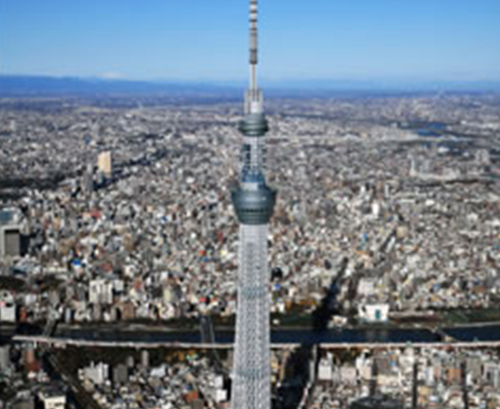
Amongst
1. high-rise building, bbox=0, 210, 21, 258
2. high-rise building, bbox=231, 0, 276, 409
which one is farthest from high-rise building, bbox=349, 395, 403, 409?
high-rise building, bbox=0, 210, 21, 258

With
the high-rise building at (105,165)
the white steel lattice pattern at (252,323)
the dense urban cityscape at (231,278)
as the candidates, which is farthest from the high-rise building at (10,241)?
the high-rise building at (105,165)

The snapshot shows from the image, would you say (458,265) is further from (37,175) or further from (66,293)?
(37,175)

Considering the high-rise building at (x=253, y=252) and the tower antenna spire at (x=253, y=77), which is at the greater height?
the tower antenna spire at (x=253, y=77)

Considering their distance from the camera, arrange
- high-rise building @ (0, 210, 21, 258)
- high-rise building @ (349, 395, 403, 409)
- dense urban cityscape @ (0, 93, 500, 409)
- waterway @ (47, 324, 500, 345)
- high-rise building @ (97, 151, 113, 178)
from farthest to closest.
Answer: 1. high-rise building @ (97, 151, 113, 178)
2. high-rise building @ (0, 210, 21, 258)
3. waterway @ (47, 324, 500, 345)
4. dense urban cityscape @ (0, 93, 500, 409)
5. high-rise building @ (349, 395, 403, 409)

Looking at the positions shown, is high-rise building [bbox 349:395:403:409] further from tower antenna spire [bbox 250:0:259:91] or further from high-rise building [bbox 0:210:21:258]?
high-rise building [bbox 0:210:21:258]

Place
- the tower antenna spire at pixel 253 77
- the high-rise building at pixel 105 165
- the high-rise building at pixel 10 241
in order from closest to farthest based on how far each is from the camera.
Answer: the tower antenna spire at pixel 253 77, the high-rise building at pixel 10 241, the high-rise building at pixel 105 165

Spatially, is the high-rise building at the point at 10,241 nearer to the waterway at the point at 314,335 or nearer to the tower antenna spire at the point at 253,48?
the waterway at the point at 314,335

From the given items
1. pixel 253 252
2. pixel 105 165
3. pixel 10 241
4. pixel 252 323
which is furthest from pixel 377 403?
pixel 105 165
